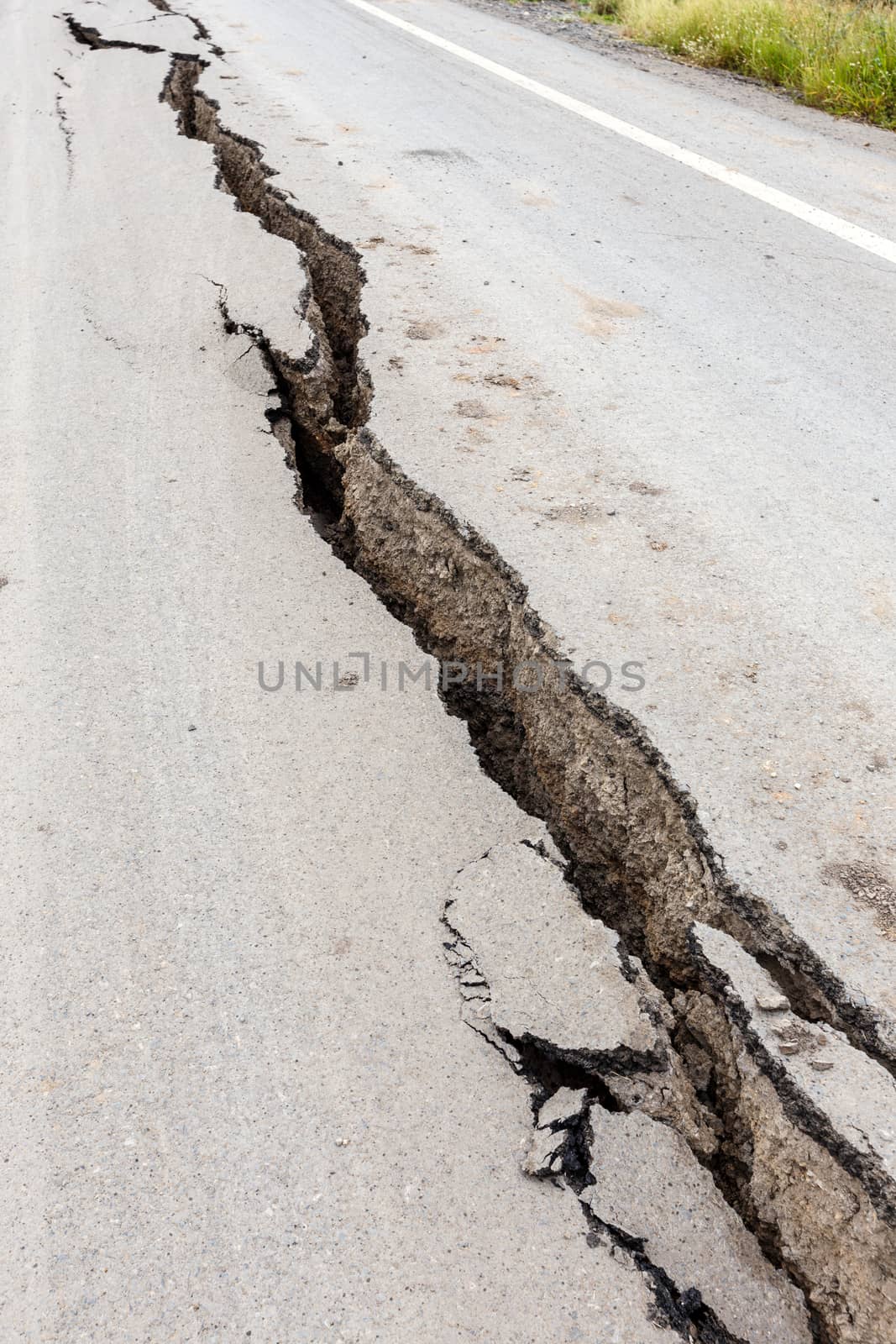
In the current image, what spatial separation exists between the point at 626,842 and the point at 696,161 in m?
5.22

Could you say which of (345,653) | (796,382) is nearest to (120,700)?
(345,653)

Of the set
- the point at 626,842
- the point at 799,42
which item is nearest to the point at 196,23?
the point at 799,42

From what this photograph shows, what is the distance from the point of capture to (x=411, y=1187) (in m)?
1.65

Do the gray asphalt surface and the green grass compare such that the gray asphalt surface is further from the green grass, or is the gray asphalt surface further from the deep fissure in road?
the green grass

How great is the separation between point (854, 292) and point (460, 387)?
2069mm

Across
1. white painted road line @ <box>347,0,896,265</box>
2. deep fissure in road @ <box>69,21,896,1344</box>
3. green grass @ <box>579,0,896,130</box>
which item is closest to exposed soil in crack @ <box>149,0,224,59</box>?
white painted road line @ <box>347,0,896,265</box>

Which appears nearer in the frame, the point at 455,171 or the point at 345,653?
the point at 345,653

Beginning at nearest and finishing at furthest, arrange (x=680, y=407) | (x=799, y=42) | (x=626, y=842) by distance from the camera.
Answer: (x=626, y=842)
(x=680, y=407)
(x=799, y=42)

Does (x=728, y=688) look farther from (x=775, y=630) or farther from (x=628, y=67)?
(x=628, y=67)

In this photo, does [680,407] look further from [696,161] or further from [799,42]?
[799,42]

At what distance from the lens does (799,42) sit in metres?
7.62

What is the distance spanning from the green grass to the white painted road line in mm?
1596

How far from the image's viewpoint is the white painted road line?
5070mm

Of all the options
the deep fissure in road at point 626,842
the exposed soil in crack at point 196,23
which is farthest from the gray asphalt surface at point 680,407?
the exposed soil in crack at point 196,23
